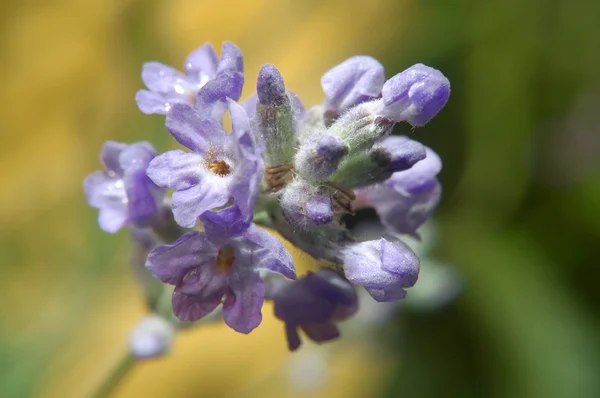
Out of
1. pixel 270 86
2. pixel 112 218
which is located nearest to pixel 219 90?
pixel 270 86

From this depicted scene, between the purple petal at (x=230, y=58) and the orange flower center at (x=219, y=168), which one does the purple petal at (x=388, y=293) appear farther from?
the purple petal at (x=230, y=58)

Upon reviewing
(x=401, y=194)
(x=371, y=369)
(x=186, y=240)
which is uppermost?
(x=186, y=240)

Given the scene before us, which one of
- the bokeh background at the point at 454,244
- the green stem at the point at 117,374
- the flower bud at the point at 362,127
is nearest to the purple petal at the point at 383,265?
the flower bud at the point at 362,127

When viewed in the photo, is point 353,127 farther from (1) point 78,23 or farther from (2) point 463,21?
(1) point 78,23

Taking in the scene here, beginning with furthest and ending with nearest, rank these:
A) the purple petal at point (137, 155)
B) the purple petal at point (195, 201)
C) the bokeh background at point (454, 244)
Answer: the bokeh background at point (454, 244), the purple petal at point (137, 155), the purple petal at point (195, 201)

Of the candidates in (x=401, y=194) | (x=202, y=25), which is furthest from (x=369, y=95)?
(x=202, y=25)
